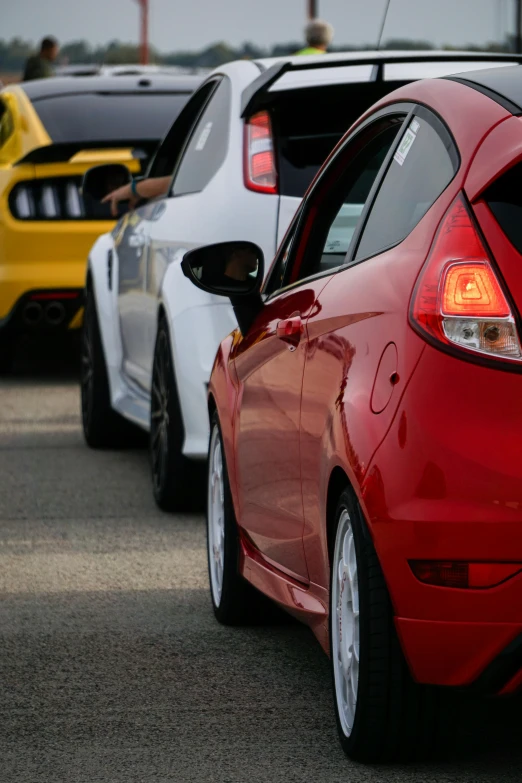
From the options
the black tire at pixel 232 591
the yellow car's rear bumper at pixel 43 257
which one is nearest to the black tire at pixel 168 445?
the black tire at pixel 232 591

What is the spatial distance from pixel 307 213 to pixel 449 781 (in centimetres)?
167

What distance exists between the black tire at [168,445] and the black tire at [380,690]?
3.24 m

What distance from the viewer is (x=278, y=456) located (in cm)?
442

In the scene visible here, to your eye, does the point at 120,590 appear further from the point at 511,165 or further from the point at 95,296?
the point at 95,296

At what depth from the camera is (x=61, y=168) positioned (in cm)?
1090

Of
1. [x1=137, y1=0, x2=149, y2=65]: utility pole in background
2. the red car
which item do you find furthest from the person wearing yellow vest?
[x1=137, y1=0, x2=149, y2=65]: utility pole in background

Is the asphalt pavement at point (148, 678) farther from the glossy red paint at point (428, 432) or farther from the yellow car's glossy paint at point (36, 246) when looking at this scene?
the yellow car's glossy paint at point (36, 246)

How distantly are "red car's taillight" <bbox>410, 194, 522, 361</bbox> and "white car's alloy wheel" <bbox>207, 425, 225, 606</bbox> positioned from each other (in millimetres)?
2011

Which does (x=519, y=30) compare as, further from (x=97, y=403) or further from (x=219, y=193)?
(x=219, y=193)

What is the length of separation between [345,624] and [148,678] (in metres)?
0.96

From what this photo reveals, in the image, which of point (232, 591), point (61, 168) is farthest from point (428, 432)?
point (61, 168)

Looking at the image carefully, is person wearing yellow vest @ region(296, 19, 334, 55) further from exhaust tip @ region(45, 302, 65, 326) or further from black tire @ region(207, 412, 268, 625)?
black tire @ region(207, 412, 268, 625)

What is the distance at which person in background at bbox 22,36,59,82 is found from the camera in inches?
874

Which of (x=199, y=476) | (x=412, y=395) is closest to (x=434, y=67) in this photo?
(x=199, y=476)
